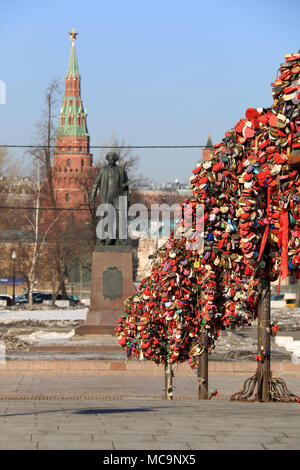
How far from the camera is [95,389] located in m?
14.4

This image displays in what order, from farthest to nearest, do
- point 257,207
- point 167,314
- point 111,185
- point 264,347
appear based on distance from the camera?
point 111,185 < point 167,314 < point 264,347 < point 257,207

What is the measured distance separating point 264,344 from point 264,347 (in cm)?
5

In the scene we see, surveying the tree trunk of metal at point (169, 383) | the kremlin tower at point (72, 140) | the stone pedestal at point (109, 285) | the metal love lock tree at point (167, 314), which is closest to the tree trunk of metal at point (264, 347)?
the metal love lock tree at point (167, 314)

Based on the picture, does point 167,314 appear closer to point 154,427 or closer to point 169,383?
point 169,383

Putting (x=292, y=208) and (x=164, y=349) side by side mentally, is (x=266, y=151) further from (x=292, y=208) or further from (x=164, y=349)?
(x=164, y=349)

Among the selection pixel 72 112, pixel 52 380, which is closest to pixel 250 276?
pixel 52 380

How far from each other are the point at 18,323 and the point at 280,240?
2341cm

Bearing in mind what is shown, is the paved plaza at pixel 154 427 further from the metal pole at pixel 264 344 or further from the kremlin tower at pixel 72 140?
the kremlin tower at pixel 72 140

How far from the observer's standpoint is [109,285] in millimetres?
21672

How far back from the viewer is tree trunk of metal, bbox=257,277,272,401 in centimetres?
979

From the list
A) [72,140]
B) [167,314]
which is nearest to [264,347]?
[167,314]

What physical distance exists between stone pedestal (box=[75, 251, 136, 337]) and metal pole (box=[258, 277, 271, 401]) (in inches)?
456

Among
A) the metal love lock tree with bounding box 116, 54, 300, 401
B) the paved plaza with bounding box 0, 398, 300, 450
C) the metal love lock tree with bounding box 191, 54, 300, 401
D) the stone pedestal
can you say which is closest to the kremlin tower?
the stone pedestal

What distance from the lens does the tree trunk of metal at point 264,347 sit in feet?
32.1
